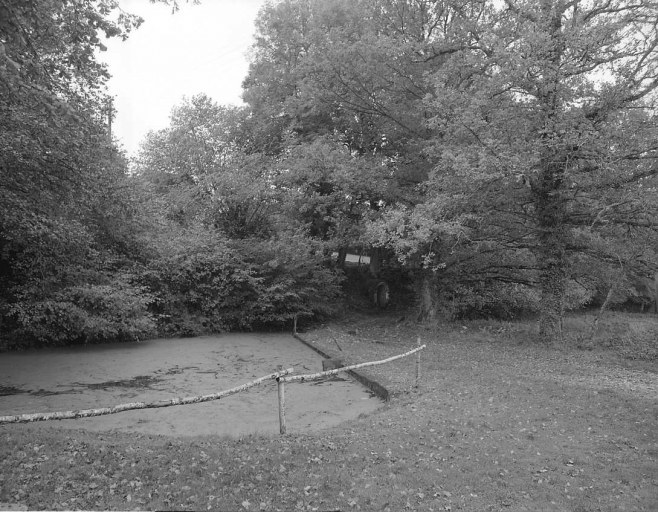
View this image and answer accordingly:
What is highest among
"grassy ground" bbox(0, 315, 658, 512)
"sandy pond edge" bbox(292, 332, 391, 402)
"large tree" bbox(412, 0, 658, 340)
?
"large tree" bbox(412, 0, 658, 340)

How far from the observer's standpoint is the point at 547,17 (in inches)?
557

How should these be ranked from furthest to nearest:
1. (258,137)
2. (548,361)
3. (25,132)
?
(258,137)
(548,361)
(25,132)

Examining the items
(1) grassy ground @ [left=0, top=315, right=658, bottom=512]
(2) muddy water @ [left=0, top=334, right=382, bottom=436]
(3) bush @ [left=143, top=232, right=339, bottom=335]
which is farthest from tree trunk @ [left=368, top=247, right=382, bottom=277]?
(1) grassy ground @ [left=0, top=315, right=658, bottom=512]

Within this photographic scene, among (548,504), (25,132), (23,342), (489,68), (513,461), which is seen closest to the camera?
(548,504)

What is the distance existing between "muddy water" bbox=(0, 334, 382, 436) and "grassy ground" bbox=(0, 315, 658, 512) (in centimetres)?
108

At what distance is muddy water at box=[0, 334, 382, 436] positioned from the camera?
8008mm

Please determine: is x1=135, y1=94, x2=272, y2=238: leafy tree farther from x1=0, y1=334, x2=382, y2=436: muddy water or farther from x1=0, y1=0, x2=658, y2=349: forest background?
x1=0, y1=334, x2=382, y2=436: muddy water

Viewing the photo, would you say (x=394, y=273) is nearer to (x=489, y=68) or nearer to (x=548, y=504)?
(x=489, y=68)

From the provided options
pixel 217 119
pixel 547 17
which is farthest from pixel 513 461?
pixel 217 119

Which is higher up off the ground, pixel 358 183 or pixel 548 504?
pixel 358 183

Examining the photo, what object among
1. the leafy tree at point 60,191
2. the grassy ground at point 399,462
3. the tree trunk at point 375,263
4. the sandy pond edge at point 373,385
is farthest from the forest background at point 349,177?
the sandy pond edge at point 373,385

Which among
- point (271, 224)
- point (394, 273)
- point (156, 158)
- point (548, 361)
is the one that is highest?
point (156, 158)

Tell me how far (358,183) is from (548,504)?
15413mm

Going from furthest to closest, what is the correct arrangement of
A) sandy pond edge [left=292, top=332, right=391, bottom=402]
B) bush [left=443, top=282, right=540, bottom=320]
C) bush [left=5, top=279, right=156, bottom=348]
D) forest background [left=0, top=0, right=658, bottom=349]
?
Answer: bush [left=443, top=282, right=540, bottom=320], bush [left=5, top=279, right=156, bottom=348], forest background [left=0, top=0, right=658, bottom=349], sandy pond edge [left=292, top=332, right=391, bottom=402]
